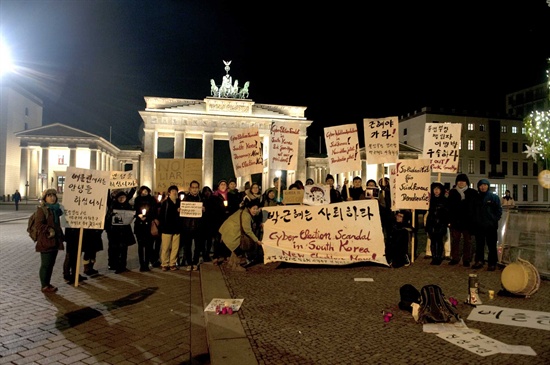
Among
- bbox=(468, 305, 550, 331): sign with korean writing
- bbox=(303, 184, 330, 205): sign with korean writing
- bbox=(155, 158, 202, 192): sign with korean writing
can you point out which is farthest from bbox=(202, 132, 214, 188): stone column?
bbox=(468, 305, 550, 331): sign with korean writing

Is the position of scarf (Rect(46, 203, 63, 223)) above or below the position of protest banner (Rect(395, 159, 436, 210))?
below

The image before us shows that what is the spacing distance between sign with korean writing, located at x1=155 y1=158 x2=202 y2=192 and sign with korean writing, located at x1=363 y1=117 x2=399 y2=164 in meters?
4.93

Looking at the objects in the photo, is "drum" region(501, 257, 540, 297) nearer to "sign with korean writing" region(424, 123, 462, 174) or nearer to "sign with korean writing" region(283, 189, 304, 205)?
Result: "sign with korean writing" region(424, 123, 462, 174)

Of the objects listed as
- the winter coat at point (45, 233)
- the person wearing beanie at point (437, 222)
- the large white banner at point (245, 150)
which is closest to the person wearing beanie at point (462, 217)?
the person wearing beanie at point (437, 222)

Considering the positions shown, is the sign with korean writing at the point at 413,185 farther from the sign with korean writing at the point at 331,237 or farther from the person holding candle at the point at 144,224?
the person holding candle at the point at 144,224

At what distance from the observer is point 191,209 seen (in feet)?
30.3

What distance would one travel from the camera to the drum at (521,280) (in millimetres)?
6457

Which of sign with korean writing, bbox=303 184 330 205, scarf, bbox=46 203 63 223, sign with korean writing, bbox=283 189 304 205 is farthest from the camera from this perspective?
sign with korean writing, bbox=283 189 304 205

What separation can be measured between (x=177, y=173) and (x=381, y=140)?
5.91 meters

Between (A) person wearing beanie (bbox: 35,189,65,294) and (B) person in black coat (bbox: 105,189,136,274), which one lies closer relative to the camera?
(A) person wearing beanie (bbox: 35,189,65,294)

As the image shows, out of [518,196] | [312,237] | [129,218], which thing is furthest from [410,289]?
[518,196]

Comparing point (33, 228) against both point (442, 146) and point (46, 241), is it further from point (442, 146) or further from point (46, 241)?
point (442, 146)

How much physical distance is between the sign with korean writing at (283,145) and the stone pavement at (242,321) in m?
3.90

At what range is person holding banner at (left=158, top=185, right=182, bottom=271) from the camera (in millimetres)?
9117
